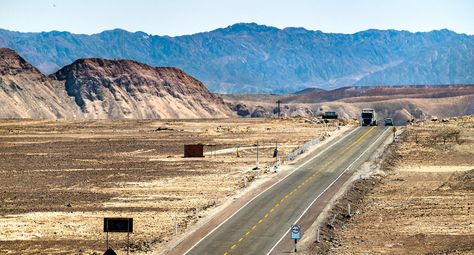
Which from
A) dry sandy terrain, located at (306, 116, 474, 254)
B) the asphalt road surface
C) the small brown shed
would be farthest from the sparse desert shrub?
the small brown shed

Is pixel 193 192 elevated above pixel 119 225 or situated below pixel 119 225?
below

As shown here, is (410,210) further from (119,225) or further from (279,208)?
(119,225)

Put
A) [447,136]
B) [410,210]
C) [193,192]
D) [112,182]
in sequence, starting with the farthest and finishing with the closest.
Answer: [447,136]
[112,182]
[193,192]
[410,210]

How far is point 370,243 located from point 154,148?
6900 cm

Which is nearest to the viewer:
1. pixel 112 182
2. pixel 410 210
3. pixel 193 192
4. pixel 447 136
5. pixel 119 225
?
pixel 119 225

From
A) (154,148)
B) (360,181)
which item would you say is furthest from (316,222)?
(154,148)

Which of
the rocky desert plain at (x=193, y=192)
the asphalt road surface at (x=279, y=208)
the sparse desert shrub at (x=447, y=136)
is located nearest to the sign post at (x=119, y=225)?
the rocky desert plain at (x=193, y=192)

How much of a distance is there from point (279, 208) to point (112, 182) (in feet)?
74.6

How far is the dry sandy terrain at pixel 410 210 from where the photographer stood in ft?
157

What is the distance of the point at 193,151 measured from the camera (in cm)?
10162

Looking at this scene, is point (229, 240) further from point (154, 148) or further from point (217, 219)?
point (154, 148)

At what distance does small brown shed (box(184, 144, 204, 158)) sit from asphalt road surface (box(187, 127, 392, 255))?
43.1 ft

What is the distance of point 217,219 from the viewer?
55.5 metres

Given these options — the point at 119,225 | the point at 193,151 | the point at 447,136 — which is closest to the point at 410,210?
the point at 119,225
